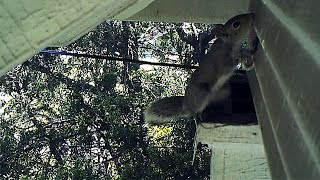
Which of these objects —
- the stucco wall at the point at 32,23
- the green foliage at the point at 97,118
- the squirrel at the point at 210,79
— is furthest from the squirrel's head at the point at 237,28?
the green foliage at the point at 97,118

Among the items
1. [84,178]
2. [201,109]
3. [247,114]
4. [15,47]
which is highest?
[84,178]

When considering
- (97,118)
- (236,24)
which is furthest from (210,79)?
(97,118)

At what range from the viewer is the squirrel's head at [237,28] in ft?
6.97

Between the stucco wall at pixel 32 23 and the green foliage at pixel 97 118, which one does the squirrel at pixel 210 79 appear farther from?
the green foliage at pixel 97 118

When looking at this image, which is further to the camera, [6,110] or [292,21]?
[6,110]

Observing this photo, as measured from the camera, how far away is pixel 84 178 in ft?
21.4

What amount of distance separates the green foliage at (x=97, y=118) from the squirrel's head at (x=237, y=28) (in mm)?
4098

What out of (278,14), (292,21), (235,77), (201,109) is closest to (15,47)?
(292,21)

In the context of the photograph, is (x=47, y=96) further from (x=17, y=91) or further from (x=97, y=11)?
(x=97, y=11)

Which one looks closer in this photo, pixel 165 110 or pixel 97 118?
pixel 165 110

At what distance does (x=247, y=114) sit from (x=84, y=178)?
4.74 meters

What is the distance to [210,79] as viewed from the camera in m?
2.66

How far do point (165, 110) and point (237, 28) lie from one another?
0.55 meters

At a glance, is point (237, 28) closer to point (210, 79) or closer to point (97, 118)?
point (210, 79)
